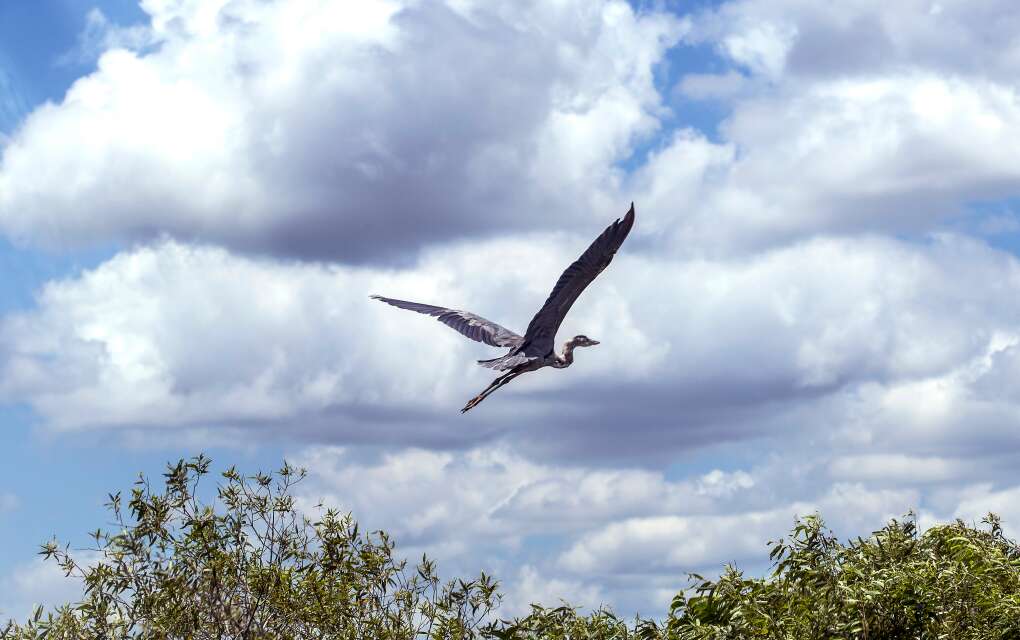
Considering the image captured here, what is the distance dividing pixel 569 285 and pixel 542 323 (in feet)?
5.32

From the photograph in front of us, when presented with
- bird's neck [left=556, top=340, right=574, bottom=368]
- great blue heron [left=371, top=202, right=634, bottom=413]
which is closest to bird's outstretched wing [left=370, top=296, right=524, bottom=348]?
great blue heron [left=371, top=202, right=634, bottom=413]

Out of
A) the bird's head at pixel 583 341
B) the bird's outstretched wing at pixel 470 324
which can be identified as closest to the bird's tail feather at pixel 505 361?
the bird's outstretched wing at pixel 470 324

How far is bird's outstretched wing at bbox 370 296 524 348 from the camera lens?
24.8m

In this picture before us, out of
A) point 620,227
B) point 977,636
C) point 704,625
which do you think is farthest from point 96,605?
point 977,636

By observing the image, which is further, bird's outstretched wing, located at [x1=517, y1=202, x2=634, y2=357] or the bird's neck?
the bird's neck

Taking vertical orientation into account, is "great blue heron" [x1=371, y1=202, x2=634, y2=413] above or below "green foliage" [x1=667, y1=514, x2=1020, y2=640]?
above

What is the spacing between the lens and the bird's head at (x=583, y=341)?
24.8 meters

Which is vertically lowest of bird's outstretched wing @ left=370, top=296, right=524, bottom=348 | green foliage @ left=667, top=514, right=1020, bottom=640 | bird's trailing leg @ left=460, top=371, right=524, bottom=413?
green foliage @ left=667, top=514, right=1020, bottom=640

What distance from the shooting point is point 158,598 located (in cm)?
1659

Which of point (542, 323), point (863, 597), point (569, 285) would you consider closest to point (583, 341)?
point (542, 323)

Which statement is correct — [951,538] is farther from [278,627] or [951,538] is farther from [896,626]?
[278,627]

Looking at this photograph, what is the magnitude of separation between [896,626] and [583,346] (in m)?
11.6

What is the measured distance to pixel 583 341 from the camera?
82.0 feet

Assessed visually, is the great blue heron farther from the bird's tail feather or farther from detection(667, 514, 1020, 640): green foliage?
detection(667, 514, 1020, 640): green foliage
